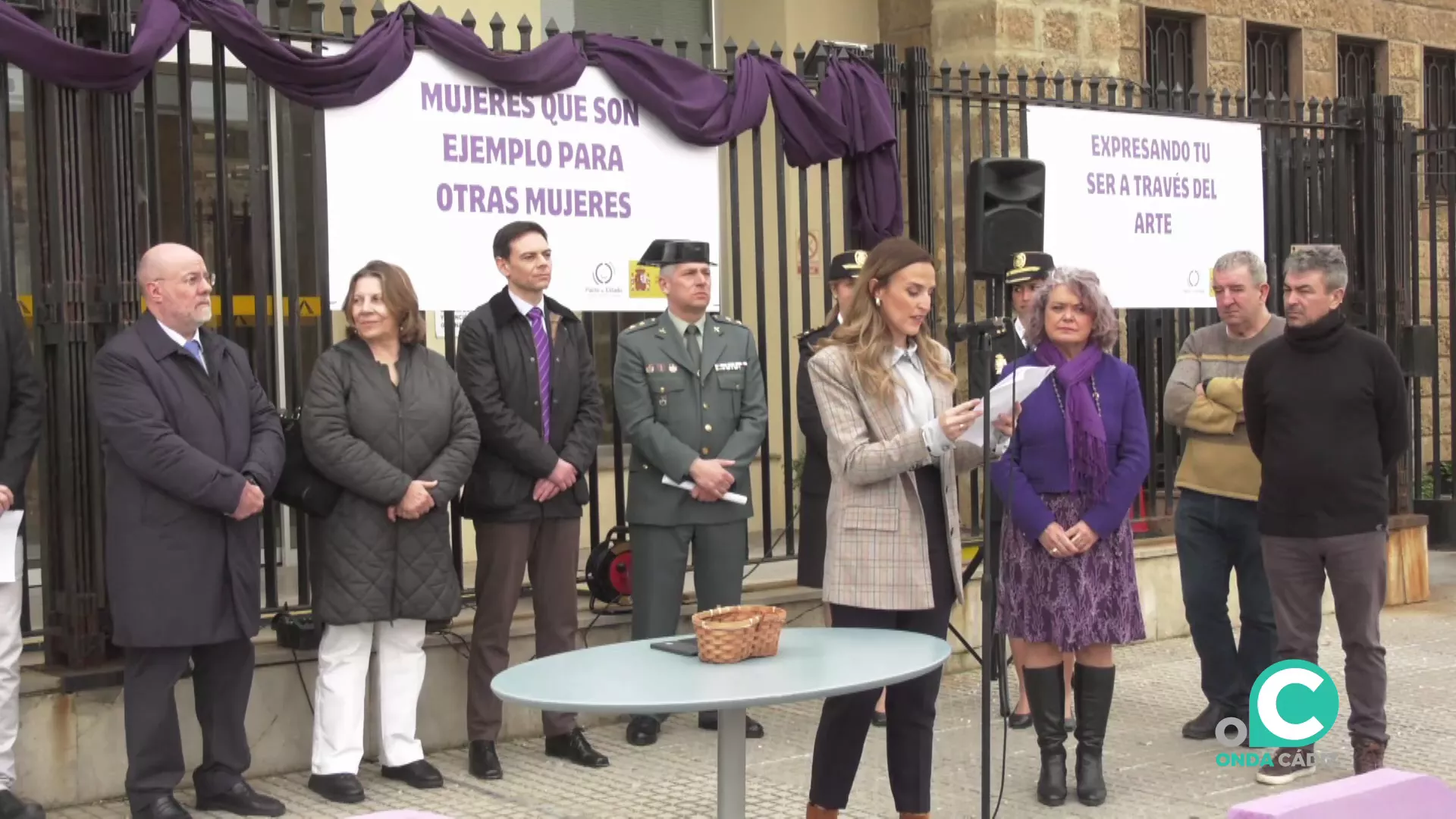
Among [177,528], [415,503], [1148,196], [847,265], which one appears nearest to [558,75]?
[847,265]

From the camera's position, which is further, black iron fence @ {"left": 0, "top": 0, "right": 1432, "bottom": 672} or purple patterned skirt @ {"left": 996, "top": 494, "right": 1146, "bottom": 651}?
black iron fence @ {"left": 0, "top": 0, "right": 1432, "bottom": 672}

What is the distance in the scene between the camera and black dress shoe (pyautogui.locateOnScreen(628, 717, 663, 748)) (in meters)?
7.16

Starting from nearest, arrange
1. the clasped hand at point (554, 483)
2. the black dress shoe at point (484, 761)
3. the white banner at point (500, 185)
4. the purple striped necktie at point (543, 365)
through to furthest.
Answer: the black dress shoe at point (484, 761) < the clasped hand at point (554, 483) < the purple striped necktie at point (543, 365) < the white banner at point (500, 185)

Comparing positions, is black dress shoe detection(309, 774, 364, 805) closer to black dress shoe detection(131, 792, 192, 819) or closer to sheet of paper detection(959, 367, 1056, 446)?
black dress shoe detection(131, 792, 192, 819)

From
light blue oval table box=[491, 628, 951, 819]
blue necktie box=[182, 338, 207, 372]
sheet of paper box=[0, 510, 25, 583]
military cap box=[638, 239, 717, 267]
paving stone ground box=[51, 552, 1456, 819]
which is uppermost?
military cap box=[638, 239, 717, 267]

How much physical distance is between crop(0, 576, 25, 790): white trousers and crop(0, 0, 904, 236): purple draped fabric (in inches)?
75.3

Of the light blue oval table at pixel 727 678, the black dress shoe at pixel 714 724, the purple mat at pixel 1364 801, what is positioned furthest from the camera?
the black dress shoe at pixel 714 724

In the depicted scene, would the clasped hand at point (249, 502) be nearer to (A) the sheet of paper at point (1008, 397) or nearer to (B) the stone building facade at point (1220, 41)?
(A) the sheet of paper at point (1008, 397)

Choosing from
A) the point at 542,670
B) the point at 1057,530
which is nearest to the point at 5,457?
the point at 542,670

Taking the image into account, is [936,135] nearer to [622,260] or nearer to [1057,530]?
[622,260]

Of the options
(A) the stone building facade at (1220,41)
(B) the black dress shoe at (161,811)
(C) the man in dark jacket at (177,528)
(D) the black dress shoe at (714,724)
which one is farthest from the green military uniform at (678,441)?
(A) the stone building facade at (1220,41)

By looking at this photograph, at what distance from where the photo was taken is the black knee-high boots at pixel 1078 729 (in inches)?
240

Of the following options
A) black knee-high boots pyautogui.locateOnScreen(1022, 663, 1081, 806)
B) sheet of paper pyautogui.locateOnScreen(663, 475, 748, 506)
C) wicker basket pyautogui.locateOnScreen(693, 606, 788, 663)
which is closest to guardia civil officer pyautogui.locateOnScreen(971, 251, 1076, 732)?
black knee-high boots pyautogui.locateOnScreen(1022, 663, 1081, 806)

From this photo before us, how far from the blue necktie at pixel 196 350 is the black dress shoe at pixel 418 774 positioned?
5.66 feet
